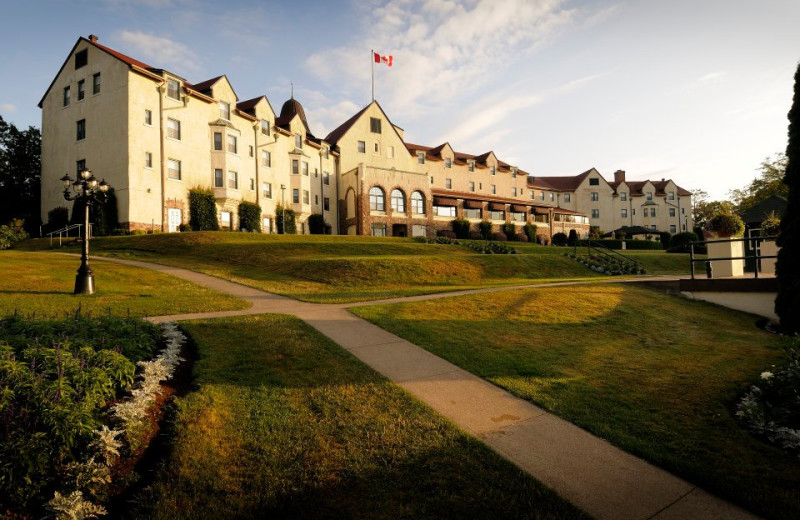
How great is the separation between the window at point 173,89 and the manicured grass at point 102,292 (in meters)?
19.8

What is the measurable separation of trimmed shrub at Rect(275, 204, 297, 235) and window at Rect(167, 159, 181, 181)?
1035 cm

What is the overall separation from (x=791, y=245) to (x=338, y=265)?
16014 mm

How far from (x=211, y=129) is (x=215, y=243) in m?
15.7

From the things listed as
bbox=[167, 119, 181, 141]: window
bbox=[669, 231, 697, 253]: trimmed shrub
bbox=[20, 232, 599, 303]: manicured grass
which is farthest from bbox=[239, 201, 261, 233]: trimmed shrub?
bbox=[669, 231, 697, 253]: trimmed shrub

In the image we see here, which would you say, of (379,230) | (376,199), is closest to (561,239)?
(379,230)

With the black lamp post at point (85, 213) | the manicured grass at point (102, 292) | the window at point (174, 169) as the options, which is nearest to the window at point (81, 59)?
the window at point (174, 169)

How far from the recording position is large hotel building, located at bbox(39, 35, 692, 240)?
31.5 meters

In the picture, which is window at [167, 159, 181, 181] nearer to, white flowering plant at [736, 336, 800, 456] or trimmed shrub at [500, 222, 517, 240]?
white flowering plant at [736, 336, 800, 456]

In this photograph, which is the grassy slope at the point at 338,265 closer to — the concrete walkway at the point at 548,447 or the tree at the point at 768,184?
the concrete walkway at the point at 548,447

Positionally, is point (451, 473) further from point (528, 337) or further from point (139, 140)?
point (139, 140)

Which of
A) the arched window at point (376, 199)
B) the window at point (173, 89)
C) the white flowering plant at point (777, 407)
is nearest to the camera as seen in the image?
the white flowering plant at point (777, 407)

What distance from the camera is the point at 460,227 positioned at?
49719 millimetres

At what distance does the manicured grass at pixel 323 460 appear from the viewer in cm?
333

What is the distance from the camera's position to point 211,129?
119ft
